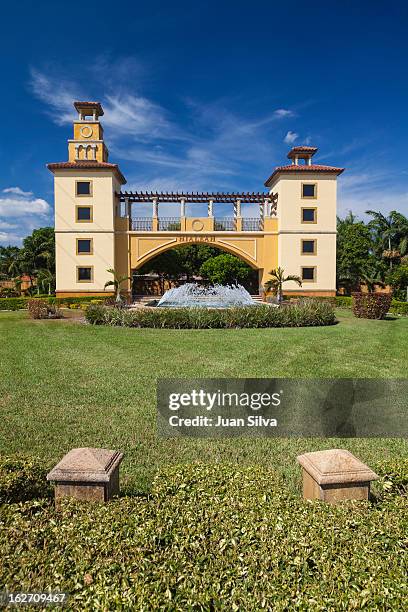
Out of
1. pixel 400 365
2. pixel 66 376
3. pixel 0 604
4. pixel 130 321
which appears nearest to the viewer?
pixel 0 604

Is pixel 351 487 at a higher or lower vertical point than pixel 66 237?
lower

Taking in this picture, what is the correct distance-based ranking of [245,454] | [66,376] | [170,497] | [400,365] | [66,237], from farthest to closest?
[66,237] → [400,365] → [66,376] → [245,454] → [170,497]

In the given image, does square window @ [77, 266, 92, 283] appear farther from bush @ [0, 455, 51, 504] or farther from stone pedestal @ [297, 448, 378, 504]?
stone pedestal @ [297, 448, 378, 504]

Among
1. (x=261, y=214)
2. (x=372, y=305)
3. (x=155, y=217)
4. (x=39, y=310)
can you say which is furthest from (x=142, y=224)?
(x=372, y=305)

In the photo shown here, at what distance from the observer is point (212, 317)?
639 inches

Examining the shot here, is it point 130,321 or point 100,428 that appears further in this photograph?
point 130,321

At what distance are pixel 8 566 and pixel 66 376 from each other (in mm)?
6165

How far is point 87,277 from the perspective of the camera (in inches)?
1117

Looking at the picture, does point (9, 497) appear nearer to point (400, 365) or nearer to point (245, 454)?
point (245, 454)

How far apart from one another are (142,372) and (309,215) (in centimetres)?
2358

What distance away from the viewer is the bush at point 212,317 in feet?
53.1

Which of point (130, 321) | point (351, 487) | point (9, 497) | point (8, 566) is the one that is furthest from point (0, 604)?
point (130, 321)

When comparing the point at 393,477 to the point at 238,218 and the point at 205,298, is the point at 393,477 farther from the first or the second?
the point at 238,218

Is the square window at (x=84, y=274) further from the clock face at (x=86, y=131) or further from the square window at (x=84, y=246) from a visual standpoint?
the clock face at (x=86, y=131)
